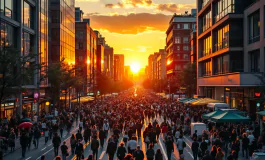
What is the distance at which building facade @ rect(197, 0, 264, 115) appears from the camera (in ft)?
129

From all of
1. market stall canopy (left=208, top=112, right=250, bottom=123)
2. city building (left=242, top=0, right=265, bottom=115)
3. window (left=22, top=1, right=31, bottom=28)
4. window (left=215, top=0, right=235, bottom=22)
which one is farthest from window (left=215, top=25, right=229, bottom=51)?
window (left=22, top=1, right=31, bottom=28)

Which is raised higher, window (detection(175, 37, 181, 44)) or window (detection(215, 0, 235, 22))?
window (detection(175, 37, 181, 44))

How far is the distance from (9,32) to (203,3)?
33202 mm

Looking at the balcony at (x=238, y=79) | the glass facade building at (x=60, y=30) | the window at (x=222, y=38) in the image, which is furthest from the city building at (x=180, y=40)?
the balcony at (x=238, y=79)

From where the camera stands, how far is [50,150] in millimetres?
24312

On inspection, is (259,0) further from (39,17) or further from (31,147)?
(39,17)

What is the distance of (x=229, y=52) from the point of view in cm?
4366

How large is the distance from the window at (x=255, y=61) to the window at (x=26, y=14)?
27.4 m

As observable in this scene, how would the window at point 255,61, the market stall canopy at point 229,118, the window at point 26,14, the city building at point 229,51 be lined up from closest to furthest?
the market stall canopy at point 229,118, the window at point 255,61, the city building at point 229,51, the window at point 26,14

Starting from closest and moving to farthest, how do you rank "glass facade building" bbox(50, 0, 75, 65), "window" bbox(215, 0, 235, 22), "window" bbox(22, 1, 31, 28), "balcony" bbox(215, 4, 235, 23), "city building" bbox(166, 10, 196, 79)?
1. "balcony" bbox(215, 4, 235, 23)
2. "window" bbox(215, 0, 235, 22)
3. "window" bbox(22, 1, 31, 28)
4. "glass facade building" bbox(50, 0, 75, 65)
5. "city building" bbox(166, 10, 196, 79)

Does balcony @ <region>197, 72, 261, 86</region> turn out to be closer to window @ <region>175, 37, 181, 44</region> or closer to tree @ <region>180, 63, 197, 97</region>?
tree @ <region>180, 63, 197, 97</region>

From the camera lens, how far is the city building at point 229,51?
3927 cm

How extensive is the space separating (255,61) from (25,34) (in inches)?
1089

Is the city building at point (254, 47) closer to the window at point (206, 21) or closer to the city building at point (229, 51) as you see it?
the city building at point (229, 51)
